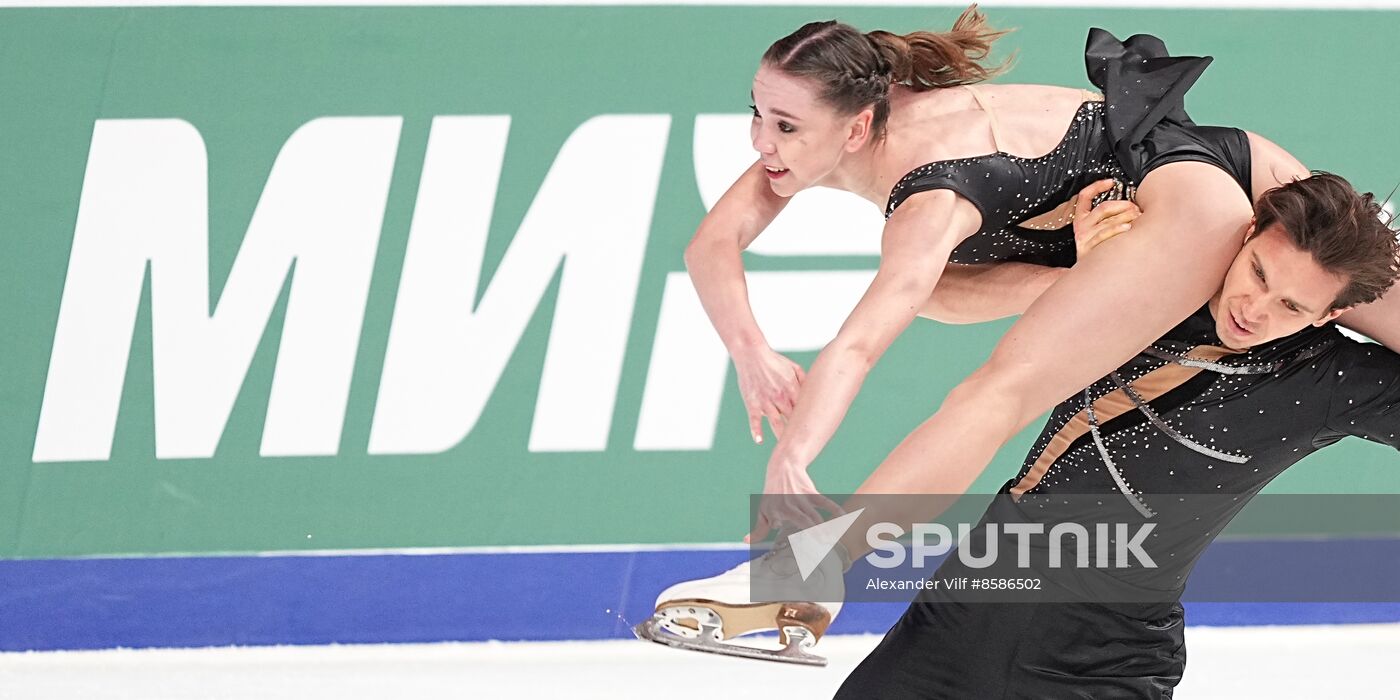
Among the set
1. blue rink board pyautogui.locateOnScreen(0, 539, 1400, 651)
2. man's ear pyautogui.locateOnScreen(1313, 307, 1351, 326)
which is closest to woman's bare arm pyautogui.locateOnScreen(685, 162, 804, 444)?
man's ear pyautogui.locateOnScreen(1313, 307, 1351, 326)

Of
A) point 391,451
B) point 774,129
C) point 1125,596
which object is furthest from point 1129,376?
point 391,451

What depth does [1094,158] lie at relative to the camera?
6.94 ft

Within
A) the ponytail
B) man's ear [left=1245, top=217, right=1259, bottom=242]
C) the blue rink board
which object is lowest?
the blue rink board

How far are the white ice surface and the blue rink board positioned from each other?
0.05 meters

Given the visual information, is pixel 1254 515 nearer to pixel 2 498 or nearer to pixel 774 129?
pixel 774 129

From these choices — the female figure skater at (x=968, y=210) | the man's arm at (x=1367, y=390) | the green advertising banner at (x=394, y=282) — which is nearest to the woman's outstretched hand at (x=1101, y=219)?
the female figure skater at (x=968, y=210)

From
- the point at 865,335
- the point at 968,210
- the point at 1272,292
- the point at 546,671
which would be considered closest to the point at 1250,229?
the point at 1272,292

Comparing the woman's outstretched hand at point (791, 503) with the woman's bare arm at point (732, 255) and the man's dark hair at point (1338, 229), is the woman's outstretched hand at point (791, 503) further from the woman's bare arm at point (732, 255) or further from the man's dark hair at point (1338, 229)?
the man's dark hair at point (1338, 229)

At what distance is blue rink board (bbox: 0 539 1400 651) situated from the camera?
380cm

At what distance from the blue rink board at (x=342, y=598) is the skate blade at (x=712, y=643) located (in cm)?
221

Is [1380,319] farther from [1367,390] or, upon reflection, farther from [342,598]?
[342,598]

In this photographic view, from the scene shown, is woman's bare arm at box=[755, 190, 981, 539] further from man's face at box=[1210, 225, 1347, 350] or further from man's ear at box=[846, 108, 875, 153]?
man's face at box=[1210, 225, 1347, 350]

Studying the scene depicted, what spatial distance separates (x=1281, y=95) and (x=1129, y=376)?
2483mm

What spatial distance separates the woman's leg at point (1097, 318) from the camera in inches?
70.3
